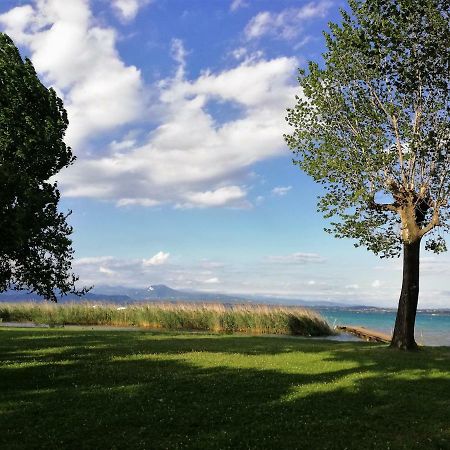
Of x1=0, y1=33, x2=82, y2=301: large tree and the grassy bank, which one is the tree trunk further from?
x1=0, y1=33, x2=82, y2=301: large tree

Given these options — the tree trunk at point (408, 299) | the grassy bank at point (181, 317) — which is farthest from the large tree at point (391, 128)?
the grassy bank at point (181, 317)

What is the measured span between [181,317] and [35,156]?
2638cm

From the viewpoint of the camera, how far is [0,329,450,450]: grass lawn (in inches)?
467

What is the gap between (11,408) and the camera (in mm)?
14148

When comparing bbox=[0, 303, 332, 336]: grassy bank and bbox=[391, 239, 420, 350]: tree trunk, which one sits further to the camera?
bbox=[0, 303, 332, 336]: grassy bank

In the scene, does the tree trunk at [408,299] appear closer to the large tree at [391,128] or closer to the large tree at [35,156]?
the large tree at [391,128]

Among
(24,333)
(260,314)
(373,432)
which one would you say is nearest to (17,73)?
(24,333)

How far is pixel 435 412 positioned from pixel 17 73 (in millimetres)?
29720

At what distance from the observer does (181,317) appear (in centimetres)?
5009

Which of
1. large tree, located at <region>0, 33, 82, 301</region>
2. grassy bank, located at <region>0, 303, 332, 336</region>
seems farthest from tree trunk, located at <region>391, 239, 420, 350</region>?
large tree, located at <region>0, 33, 82, 301</region>

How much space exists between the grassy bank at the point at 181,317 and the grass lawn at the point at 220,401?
22.6 metres

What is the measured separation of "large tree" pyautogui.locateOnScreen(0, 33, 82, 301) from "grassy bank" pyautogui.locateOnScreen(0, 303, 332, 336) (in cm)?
2020

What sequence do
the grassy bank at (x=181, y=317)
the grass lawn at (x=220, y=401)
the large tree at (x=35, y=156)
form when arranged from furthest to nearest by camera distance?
the grassy bank at (x=181, y=317), the large tree at (x=35, y=156), the grass lawn at (x=220, y=401)

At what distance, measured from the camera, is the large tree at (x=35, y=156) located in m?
28.4
